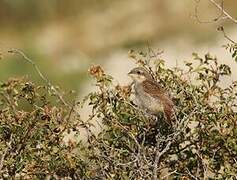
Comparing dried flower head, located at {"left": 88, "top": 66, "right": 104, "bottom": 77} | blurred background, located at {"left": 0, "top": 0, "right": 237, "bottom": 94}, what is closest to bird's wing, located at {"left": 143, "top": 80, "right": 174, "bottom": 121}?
dried flower head, located at {"left": 88, "top": 66, "right": 104, "bottom": 77}

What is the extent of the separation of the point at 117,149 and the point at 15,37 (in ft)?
46.5

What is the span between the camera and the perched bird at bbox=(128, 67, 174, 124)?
572 centimetres

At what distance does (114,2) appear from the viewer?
67.1ft

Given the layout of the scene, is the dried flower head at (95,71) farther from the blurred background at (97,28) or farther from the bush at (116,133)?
the blurred background at (97,28)

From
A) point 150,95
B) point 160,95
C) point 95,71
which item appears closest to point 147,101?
point 150,95

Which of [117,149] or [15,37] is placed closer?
[117,149]

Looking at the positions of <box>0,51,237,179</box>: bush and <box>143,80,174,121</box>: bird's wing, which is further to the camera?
<box>143,80,174,121</box>: bird's wing

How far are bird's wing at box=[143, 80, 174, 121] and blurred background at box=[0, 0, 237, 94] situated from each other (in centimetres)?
1120

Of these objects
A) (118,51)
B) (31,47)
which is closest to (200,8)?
(118,51)

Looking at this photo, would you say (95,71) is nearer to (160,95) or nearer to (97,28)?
(160,95)

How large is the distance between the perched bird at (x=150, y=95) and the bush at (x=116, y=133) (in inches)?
5.3

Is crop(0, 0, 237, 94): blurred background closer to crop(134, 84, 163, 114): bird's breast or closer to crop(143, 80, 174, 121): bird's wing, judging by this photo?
crop(134, 84, 163, 114): bird's breast

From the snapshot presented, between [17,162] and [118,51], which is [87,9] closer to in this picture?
[118,51]

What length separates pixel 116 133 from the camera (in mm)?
5449
